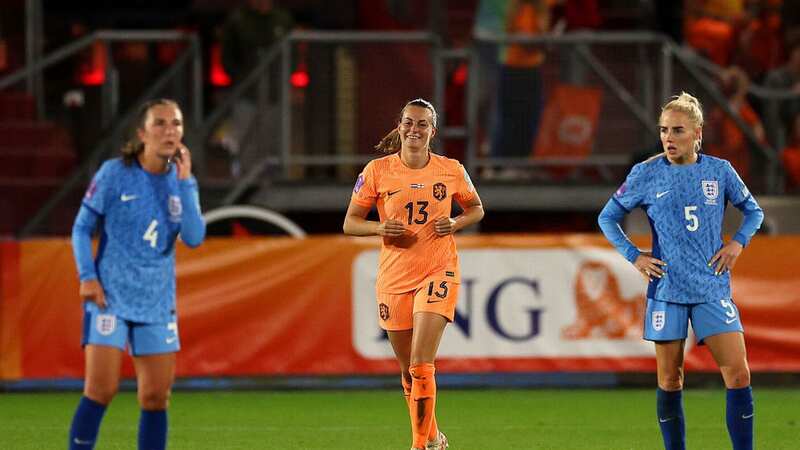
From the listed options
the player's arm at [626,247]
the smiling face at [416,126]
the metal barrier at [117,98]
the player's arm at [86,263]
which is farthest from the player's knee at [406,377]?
the metal barrier at [117,98]

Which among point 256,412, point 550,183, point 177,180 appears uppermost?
point 177,180

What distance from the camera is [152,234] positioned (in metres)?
7.80

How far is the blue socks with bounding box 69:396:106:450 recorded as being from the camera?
767 centimetres

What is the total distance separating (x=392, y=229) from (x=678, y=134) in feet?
5.71

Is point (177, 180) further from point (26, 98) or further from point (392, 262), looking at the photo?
point (26, 98)

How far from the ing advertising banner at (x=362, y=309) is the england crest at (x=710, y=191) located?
18.5ft

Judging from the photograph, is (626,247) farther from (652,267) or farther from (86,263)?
(86,263)

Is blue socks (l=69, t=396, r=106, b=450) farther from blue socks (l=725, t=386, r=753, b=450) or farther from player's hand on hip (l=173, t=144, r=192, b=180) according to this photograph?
blue socks (l=725, t=386, r=753, b=450)

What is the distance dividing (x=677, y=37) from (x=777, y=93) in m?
2.40

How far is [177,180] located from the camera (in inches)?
312

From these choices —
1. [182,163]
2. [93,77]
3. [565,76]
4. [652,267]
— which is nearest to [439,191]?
[652,267]

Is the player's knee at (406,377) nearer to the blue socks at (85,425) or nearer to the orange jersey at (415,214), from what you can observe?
the orange jersey at (415,214)

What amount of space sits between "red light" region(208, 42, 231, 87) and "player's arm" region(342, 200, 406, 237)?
707cm

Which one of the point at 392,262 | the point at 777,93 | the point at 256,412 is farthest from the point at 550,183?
the point at 392,262
